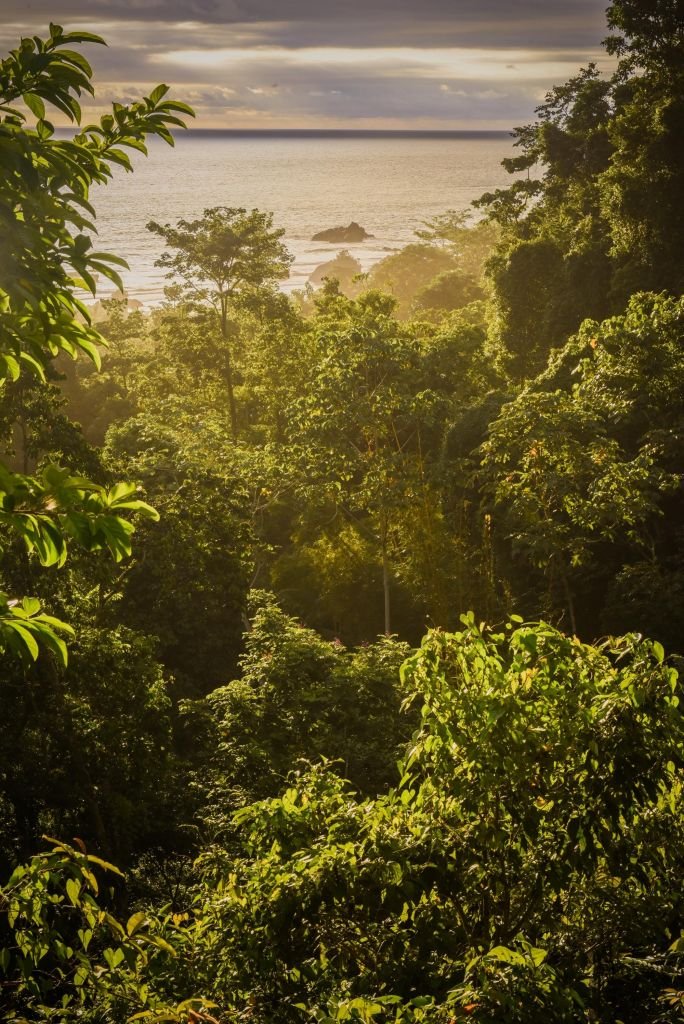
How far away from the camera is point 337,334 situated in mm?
19031

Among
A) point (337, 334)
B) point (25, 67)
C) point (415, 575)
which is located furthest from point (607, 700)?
point (337, 334)

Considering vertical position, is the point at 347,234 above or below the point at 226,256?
above

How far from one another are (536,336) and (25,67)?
28201 millimetres

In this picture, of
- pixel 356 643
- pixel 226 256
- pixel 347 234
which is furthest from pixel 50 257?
pixel 347 234

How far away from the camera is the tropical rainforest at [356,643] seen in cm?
309

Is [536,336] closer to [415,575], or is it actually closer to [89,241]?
[415,575]

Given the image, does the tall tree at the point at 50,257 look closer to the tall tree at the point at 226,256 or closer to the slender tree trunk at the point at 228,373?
the tall tree at the point at 226,256

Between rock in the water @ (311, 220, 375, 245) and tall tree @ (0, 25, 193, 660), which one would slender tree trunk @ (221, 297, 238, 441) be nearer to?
tall tree @ (0, 25, 193, 660)

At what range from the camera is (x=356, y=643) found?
20.2 meters

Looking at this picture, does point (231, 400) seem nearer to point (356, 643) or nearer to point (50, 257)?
point (356, 643)

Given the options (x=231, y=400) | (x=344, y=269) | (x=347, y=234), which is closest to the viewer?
(x=231, y=400)

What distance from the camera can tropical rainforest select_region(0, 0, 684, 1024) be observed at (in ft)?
10.2

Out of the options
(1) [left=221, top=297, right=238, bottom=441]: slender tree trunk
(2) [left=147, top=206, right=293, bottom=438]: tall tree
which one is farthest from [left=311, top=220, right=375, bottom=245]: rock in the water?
(2) [left=147, top=206, right=293, bottom=438]: tall tree

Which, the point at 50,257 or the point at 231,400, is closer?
the point at 50,257
